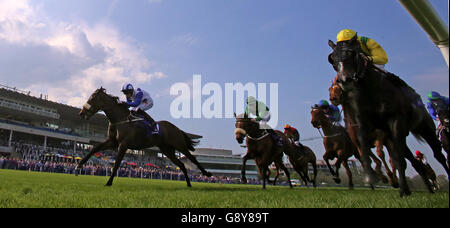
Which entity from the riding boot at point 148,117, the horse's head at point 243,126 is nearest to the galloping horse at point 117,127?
the riding boot at point 148,117

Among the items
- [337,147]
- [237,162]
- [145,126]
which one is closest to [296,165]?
[337,147]

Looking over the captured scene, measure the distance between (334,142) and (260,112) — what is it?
2877 millimetres

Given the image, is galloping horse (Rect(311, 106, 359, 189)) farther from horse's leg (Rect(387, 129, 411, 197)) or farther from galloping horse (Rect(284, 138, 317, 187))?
horse's leg (Rect(387, 129, 411, 197))

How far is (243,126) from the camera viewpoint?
31.0 feet

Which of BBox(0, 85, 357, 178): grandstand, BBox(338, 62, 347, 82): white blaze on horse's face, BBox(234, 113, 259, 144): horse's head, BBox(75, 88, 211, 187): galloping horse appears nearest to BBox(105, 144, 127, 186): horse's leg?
BBox(75, 88, 211, 187): galloping horse

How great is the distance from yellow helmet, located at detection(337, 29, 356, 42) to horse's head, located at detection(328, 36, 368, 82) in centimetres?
14

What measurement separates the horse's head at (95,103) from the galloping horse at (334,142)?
7.05 metres

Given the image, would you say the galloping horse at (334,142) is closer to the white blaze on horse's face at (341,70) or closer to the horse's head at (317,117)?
the horse's head at (317,117)

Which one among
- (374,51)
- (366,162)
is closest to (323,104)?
(374,51)

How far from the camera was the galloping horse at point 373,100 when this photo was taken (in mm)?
3625

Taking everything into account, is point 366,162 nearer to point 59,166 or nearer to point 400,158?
point 400,158
